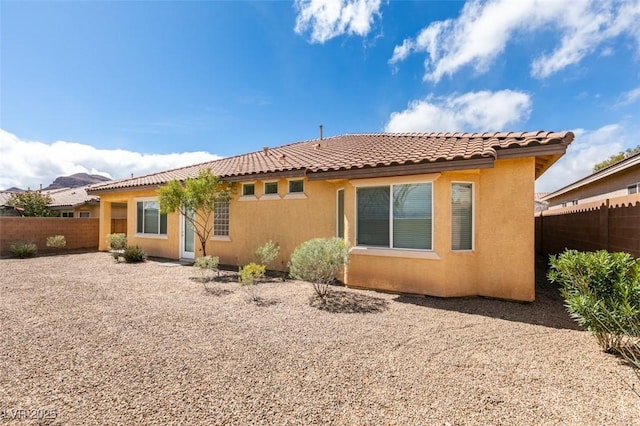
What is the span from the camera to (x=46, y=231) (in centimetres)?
1942

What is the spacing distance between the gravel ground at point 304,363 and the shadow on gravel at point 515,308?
6cm

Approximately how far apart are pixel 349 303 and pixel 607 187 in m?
16.6

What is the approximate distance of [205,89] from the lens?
16.8 m

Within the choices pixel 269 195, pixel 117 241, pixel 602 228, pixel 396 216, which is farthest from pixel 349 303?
pixel 117 241

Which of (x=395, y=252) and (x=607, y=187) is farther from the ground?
(x=607, y=187)

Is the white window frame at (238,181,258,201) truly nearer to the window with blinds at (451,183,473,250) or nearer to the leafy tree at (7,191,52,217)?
the window with blinds at (451,183,473,250)

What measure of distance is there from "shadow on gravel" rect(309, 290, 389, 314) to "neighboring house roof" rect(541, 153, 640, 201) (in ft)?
39.7

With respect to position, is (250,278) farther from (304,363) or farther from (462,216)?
(462,216)

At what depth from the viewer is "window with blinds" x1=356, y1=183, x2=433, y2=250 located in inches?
329

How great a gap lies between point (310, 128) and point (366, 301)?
560 inches

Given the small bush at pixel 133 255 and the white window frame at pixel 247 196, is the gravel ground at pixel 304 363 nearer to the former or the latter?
the white window frame at pixel 247 196

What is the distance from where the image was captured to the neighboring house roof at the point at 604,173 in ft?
37.6

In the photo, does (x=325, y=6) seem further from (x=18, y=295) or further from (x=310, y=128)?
(x=18, y=295)

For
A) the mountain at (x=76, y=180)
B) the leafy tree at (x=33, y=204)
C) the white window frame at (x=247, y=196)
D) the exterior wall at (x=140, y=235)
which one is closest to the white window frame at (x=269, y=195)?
the white window frame at (x=247, y=196)
